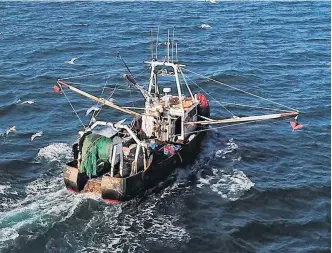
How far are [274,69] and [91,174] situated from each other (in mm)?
32893

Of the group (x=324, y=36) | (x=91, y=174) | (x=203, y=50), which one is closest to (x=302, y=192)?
(x=91, y=174)

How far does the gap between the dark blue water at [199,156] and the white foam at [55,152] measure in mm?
137

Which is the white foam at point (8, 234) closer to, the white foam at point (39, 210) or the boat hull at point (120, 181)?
the white foam at point (39, 210)

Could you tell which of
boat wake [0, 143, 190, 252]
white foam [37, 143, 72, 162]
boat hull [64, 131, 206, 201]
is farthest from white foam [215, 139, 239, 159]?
white foam [37, 143, 72, 162]

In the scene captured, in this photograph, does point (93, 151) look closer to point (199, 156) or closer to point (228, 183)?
point (228, 183)

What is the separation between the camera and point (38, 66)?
2318 inches

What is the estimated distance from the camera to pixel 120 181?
28750mm

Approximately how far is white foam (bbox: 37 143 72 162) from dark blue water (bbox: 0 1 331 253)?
0.45 ft

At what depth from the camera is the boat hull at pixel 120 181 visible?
28.9 meters

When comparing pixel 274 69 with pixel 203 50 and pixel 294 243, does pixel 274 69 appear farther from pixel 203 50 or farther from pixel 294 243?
pixel 294 243

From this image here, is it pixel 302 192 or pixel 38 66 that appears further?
pixel 38 66

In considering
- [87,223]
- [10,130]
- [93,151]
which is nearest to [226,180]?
[93,151]

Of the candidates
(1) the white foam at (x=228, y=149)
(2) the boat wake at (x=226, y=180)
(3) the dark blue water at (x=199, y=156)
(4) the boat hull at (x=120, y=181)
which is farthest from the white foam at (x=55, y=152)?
(1) the white foam at (x=228, y=149)

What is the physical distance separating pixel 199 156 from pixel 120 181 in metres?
9.09
